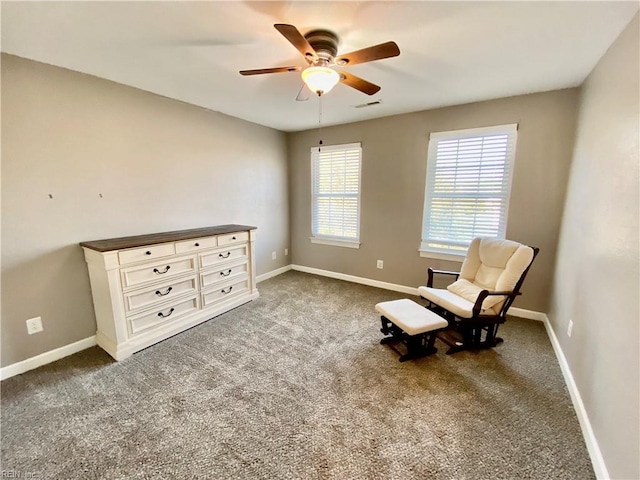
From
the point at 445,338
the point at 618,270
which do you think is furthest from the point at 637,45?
the point at 445,338

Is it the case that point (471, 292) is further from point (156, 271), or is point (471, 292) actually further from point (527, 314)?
point (156, 271)

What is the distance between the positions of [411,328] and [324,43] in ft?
7.01

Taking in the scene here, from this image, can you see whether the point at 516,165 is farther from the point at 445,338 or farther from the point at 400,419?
the point at 400,419

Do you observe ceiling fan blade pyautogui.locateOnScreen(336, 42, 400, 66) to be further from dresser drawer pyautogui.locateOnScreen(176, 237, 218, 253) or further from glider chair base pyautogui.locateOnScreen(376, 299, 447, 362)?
dresser drawer pyautogui.locateOnScreen(176, 237, 218, 253)

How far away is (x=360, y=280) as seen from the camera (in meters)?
4.18

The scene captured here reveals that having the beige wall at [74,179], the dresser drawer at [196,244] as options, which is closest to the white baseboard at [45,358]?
the beige wall at [74,179]

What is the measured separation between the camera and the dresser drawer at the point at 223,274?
2.92 meters

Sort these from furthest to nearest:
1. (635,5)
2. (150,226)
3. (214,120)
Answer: (214,120) < (150,226) < (635,5)

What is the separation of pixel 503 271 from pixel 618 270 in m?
1.20

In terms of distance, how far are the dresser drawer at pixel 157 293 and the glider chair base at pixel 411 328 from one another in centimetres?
194

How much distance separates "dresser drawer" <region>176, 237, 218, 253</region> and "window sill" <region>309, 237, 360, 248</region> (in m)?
1.91

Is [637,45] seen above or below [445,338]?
above

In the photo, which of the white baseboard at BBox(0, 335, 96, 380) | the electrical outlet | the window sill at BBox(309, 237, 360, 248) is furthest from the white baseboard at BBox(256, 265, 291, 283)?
the electrical outlet

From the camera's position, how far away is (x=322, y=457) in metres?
1.43
